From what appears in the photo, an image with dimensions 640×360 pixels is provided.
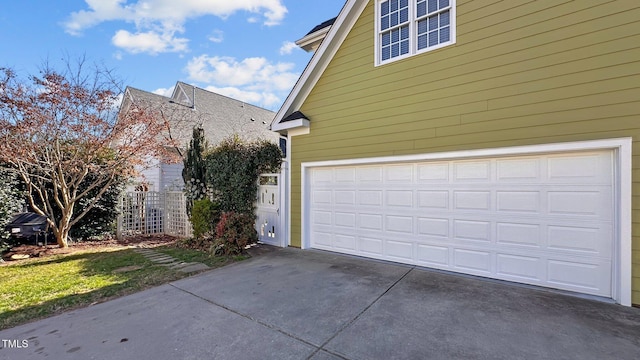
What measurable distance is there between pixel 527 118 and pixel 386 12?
367 centimetres

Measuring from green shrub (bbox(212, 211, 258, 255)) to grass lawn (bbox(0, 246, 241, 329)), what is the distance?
1.15ft

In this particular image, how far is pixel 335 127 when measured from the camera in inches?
274

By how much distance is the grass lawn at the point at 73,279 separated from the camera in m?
4.16

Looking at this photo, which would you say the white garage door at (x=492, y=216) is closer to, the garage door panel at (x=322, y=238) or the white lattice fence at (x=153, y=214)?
the garage door panel at (x=322, y=238)

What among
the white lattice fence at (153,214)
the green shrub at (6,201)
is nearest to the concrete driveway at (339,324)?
the green shrub at (6,201)

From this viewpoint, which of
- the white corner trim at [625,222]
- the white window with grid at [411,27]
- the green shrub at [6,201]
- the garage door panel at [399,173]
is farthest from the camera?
the green shrub at [6,201]

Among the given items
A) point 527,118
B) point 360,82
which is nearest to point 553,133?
point 527,118

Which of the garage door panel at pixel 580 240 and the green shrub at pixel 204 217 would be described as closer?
the garage door panel at pixel 580 240

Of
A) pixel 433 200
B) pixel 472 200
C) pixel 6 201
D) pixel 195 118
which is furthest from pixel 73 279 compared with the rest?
pixel 195 118

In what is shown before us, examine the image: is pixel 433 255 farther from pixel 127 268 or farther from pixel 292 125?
pixel 127 268

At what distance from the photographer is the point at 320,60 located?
277 inches

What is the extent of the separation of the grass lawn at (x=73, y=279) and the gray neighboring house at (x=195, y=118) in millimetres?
4770

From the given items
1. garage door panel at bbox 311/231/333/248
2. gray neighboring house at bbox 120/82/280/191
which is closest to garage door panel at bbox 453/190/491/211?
garage door panel at bbox 311/231/333/248

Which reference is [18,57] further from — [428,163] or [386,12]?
[428,163]
